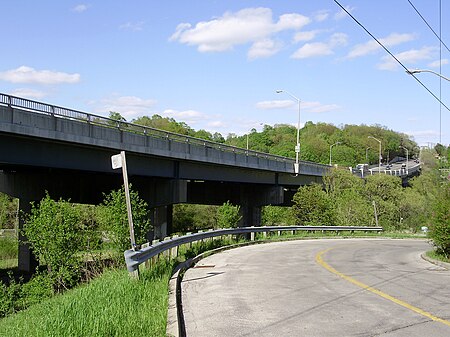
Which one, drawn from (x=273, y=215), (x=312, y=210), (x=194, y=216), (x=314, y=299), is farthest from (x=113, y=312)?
(x=194, y=216)


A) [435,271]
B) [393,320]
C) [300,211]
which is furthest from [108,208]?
[300,211]

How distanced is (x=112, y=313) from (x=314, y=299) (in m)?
4.34

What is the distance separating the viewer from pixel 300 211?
47688mm

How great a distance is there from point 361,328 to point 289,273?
7.17m

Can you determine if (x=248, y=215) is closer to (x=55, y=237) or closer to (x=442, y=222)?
(x=55, y=237)

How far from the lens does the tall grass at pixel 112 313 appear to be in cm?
714

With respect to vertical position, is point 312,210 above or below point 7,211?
above

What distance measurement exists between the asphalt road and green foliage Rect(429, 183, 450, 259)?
2548 mm

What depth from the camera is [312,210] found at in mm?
47250

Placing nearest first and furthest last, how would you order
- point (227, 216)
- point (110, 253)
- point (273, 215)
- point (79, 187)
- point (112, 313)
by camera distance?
point (112, 313), point (110, 253), point (79, 187), point (227, 216), point (273, 215)

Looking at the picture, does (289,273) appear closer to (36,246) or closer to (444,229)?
(444,229)

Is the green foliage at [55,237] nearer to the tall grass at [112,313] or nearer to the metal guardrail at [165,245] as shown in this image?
Result: the metal guardrail at [165,245]

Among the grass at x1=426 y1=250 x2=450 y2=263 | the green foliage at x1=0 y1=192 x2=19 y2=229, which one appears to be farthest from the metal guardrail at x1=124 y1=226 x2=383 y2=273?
the green foliage at x1=0 y1=192 x2=19 y2=229

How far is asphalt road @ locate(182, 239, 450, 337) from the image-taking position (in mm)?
8227
